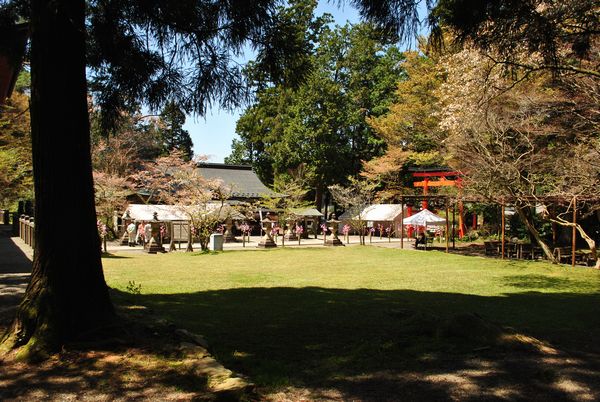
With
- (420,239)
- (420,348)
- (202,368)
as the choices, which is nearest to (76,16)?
(202,368)

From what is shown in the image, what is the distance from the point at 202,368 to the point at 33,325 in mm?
1551

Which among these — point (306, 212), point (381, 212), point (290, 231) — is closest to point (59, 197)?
point (290, 231)

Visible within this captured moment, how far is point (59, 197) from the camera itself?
13.6 ft

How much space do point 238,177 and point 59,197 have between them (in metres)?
31.3

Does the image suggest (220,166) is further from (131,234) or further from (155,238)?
(155,238)

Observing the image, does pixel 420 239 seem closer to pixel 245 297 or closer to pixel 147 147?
pixel 245 297

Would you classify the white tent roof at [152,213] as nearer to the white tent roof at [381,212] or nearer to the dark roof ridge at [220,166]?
the dark roof ridge at [220,166]

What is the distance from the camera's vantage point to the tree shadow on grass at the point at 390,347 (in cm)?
366

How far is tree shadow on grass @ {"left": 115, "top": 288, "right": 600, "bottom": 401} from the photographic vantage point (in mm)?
3662

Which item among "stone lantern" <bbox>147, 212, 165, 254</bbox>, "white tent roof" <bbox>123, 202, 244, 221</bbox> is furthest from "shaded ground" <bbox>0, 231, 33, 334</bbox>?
"white tent roof" <bbox>123, 202, 244, 221</bbox>

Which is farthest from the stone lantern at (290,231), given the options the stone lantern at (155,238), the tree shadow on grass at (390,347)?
the tree shadow on grass at (390,347)

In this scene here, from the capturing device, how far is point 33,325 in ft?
13.2

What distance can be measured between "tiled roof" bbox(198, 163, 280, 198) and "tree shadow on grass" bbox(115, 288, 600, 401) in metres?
25.8

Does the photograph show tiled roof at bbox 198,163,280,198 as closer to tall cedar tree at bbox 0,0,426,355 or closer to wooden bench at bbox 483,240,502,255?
wooden bench at bbox 483,240,502,255
